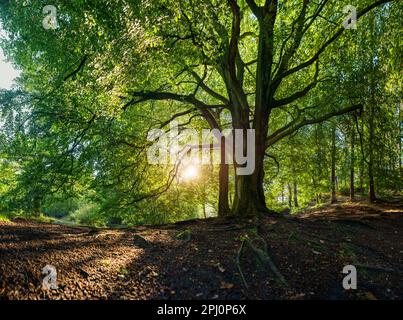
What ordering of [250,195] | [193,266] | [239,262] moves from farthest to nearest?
1. [250,195]
2. [239,262]
3. [193,266]

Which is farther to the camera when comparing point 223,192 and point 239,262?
point 223,192

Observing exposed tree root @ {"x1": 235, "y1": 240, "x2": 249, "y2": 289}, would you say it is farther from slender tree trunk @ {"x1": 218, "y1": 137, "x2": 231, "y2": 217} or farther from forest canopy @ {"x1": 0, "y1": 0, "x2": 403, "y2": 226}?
slender tree trunk @ {"x1": 218, "y1": 137, "x2": 231, "y2": 217}

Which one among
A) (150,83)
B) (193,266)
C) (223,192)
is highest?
(150,83)

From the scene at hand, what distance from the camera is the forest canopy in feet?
17.3

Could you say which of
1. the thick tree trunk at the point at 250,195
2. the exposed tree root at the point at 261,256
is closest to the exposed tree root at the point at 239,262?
the exposed tree root at the point at 261,256

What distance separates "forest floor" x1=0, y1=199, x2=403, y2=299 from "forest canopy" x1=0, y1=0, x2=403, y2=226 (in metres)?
2.67

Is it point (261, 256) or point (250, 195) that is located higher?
point (250, 195)

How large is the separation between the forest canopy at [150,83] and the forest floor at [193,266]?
2.67 meters

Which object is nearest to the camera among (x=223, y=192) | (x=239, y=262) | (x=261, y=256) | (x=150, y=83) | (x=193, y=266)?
(x=193, y=266)

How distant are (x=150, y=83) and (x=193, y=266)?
256 inches

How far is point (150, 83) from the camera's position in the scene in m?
8.81

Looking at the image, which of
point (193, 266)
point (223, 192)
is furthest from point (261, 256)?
point (223, 192)

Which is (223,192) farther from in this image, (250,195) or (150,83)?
(150,83)
